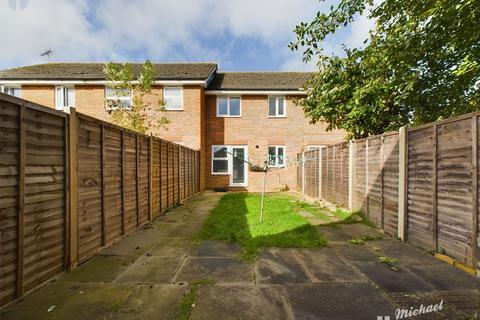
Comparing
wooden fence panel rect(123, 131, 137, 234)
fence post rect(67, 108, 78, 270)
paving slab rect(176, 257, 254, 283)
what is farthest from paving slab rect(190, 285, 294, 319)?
wooden fence panel rect(123, 131, 137, 234)

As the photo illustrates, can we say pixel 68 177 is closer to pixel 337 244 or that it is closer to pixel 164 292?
pixel 164 292

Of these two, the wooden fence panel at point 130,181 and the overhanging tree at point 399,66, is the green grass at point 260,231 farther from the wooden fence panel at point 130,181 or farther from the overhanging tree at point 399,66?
the overhanging tree at point 399,66

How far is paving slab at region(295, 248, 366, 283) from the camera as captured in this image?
10.9ft

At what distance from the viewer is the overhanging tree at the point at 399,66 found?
6.10 meters

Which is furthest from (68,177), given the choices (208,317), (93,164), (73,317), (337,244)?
(337,244)

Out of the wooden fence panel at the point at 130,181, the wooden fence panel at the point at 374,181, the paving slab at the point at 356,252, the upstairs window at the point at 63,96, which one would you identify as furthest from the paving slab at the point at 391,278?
the upstairs window at the point at 63,96

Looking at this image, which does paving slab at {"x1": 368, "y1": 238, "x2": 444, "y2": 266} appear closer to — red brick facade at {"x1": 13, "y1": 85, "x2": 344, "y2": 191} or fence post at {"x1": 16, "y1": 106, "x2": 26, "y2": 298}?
fence post at {"x1": 16, "y1": 106, "x2": 26, "y2": 298}

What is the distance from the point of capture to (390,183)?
552 cm

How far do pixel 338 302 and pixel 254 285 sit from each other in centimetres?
100

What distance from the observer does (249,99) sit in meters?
15.1

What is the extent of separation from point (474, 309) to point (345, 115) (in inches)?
301

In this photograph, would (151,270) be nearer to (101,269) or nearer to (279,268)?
(101,269)

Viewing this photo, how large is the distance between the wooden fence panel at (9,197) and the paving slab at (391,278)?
4260 millimetres

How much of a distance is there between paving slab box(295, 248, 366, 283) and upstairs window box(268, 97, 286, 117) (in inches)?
459
